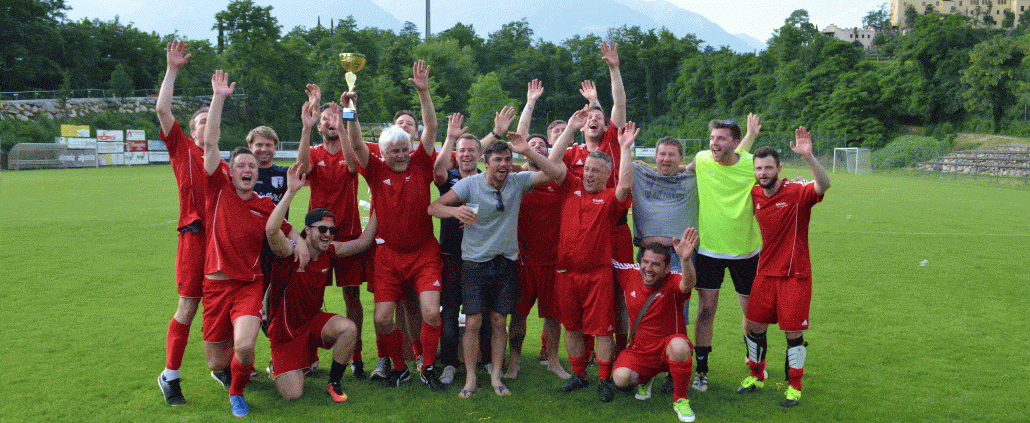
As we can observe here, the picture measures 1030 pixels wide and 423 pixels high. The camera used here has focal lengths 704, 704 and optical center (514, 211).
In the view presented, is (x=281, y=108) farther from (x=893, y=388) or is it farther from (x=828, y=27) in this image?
(x=828, y=27)

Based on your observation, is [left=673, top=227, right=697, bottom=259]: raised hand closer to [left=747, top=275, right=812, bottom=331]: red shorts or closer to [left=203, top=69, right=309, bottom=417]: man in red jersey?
[left=747, top=275, right=812, bottom=331]: red shorts

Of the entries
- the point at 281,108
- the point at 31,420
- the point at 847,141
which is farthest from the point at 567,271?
the point at 281,108

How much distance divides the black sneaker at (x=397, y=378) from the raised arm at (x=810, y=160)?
334 centimetres

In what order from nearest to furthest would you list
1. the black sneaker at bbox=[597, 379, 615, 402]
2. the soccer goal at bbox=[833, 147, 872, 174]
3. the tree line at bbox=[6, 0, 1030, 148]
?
the black sneaker at bbox=[597, 379, 615, 402] → the soccer goal at bbox=[833, 147, 872, 174] → the tree line at bbox=[6, 0, 1030, 148]

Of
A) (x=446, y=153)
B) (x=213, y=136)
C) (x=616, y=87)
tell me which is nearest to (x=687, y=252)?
(x=616, y=87)

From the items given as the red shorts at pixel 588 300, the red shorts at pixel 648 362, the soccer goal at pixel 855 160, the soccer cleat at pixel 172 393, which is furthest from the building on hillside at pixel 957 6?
the soccer cleat at pixel 172 393

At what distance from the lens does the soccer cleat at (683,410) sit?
4.73 metres

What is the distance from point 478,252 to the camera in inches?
209

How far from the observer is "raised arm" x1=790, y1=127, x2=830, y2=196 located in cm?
497

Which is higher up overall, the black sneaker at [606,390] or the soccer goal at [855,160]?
the soccer goal at [855,160]

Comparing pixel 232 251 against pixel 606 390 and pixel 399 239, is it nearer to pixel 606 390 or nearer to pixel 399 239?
pixel 399 239

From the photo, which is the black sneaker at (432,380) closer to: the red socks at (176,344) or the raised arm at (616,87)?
the red socks at (176,344)

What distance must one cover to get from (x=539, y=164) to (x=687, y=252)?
4.22 feet

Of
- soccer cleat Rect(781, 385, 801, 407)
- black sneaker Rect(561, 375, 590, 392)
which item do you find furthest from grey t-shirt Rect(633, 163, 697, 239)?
soccer cleat Rect(781, 385, 801, 407)
